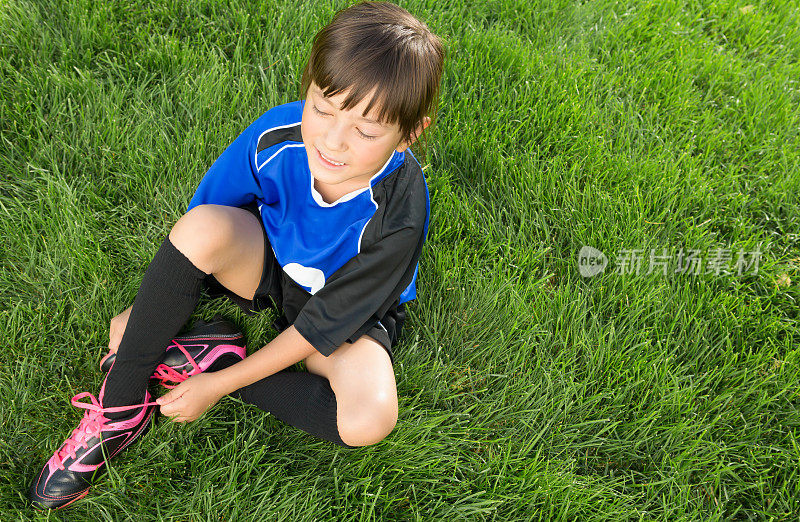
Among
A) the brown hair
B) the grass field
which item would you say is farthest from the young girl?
the grass field

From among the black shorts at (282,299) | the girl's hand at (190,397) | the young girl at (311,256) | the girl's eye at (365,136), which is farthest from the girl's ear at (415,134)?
the girl's hand at (190,397)

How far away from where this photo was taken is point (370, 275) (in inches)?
62.2

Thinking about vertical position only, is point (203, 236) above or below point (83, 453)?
above

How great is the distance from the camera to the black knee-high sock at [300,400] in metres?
1.72

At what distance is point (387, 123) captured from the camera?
1468 mm

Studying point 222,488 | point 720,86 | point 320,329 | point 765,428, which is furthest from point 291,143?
point 720,86

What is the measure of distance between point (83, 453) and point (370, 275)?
856 mm

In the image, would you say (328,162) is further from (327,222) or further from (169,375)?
(169,375)

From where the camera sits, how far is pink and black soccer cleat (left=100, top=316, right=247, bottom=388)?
1.82 metres

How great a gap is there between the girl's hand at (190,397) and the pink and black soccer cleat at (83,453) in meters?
0.05

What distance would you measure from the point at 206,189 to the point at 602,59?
6.13 ft

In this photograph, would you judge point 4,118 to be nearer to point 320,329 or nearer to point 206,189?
point 206,189

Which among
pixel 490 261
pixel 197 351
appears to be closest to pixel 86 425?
pixel 197 351

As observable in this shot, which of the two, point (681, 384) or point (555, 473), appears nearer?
point (555, 473)
